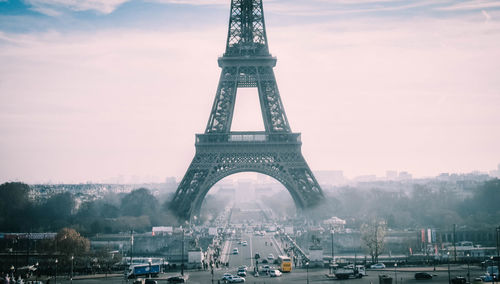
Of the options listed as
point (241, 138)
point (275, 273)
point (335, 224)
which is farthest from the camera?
point (335, 224)

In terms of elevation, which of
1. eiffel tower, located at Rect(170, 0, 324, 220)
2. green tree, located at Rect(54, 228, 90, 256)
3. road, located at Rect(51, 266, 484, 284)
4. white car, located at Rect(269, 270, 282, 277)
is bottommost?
road, located at Rect(51, 266, 484, 284)

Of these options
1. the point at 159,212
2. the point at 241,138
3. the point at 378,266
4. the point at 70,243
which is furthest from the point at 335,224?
the point at 70,243

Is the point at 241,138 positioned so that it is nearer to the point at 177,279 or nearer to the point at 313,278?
the point at 313,278

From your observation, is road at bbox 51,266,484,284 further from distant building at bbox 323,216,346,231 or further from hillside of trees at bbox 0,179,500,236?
distant building at bbox 323,216,346,231

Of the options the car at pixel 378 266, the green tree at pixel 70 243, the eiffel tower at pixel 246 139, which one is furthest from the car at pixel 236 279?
the eiffel tower at pixel 246 139

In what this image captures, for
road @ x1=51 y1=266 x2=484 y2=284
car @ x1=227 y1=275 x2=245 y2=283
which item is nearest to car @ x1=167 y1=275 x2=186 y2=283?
road @ x1=51 y1=266 x2=484 y2=284

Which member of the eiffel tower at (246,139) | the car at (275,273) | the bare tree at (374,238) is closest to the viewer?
the car at (275,273)

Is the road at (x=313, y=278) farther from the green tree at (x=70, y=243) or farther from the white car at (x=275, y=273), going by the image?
the green tree at (x=70, y=243)

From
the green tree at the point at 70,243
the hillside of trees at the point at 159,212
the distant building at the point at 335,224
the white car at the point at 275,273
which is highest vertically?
the hillside of trees at the point at 159,212

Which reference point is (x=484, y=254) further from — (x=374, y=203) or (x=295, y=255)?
(x=374, y=203)

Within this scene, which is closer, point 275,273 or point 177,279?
point 177,279
